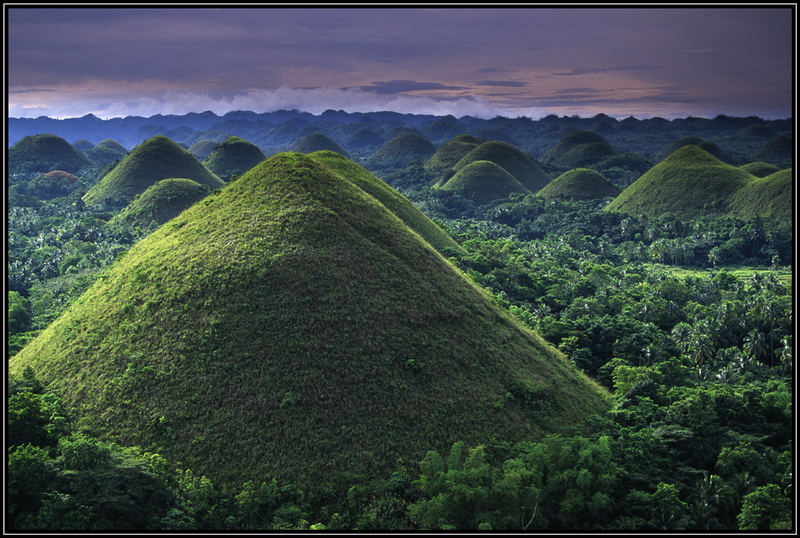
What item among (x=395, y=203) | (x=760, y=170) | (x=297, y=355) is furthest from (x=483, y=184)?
(x=297, y=355)

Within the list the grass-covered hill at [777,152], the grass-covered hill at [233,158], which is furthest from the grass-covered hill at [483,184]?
the grass-covered hill at [777,152]

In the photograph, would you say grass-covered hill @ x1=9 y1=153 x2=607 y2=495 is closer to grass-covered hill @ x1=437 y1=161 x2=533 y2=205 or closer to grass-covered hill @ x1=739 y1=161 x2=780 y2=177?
grass-covered hill @ x1=437 y1=161 x2=533 y2=205

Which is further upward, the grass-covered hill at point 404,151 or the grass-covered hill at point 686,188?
the grass-covered hill at point 404,151

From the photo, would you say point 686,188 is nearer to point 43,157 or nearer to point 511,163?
point 511,163

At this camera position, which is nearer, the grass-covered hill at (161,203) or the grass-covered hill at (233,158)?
the grass-covered hill at (161,203)

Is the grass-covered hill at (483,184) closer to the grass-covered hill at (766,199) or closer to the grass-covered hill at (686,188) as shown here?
the grass-covered hill at (686,188)

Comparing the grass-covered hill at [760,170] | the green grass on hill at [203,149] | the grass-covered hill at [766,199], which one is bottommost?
the grass-covered hill at [766,199]

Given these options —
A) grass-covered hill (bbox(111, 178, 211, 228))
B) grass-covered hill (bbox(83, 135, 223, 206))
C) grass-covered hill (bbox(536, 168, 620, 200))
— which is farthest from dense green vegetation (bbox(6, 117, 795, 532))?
grass-covered hill (bbox(536, 168, 620, 200))
